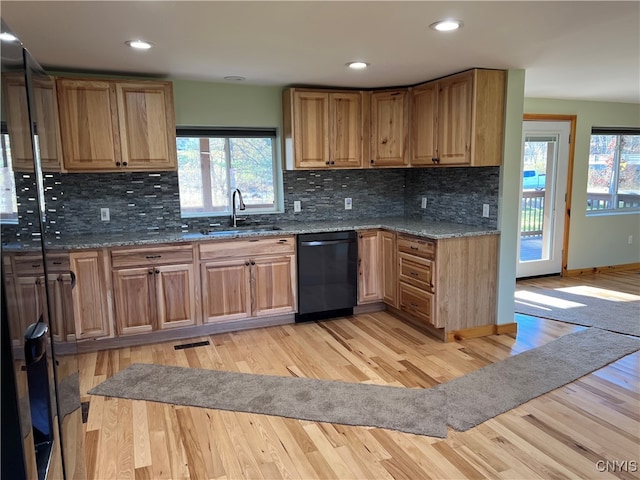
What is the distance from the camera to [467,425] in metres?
2.55

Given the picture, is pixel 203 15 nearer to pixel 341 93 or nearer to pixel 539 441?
pixel 341 93

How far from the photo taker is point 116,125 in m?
3.63

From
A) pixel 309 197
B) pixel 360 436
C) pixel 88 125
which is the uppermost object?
pixel 88 125

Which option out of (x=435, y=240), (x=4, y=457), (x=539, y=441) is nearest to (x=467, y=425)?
(x=539, y=441)

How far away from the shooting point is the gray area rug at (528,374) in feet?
8.95

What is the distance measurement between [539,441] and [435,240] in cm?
167

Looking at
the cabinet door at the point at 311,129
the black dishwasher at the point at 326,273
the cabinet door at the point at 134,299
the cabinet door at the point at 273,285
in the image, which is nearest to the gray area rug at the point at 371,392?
the cabinet door at the point at 134,299

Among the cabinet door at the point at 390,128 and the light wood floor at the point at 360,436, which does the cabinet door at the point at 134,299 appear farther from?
the cabinet door at the point at 390,128

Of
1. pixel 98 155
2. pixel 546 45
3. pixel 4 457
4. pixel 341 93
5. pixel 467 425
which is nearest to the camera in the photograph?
pixel 4 457

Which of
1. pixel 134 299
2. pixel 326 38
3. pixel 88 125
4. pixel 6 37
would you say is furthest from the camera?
pixel 134 299

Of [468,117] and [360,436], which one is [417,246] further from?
[360,436]

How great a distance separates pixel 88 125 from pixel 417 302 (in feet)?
10.0

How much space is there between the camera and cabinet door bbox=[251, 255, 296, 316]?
159 inches

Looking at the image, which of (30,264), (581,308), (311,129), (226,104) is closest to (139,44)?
(226,104)
